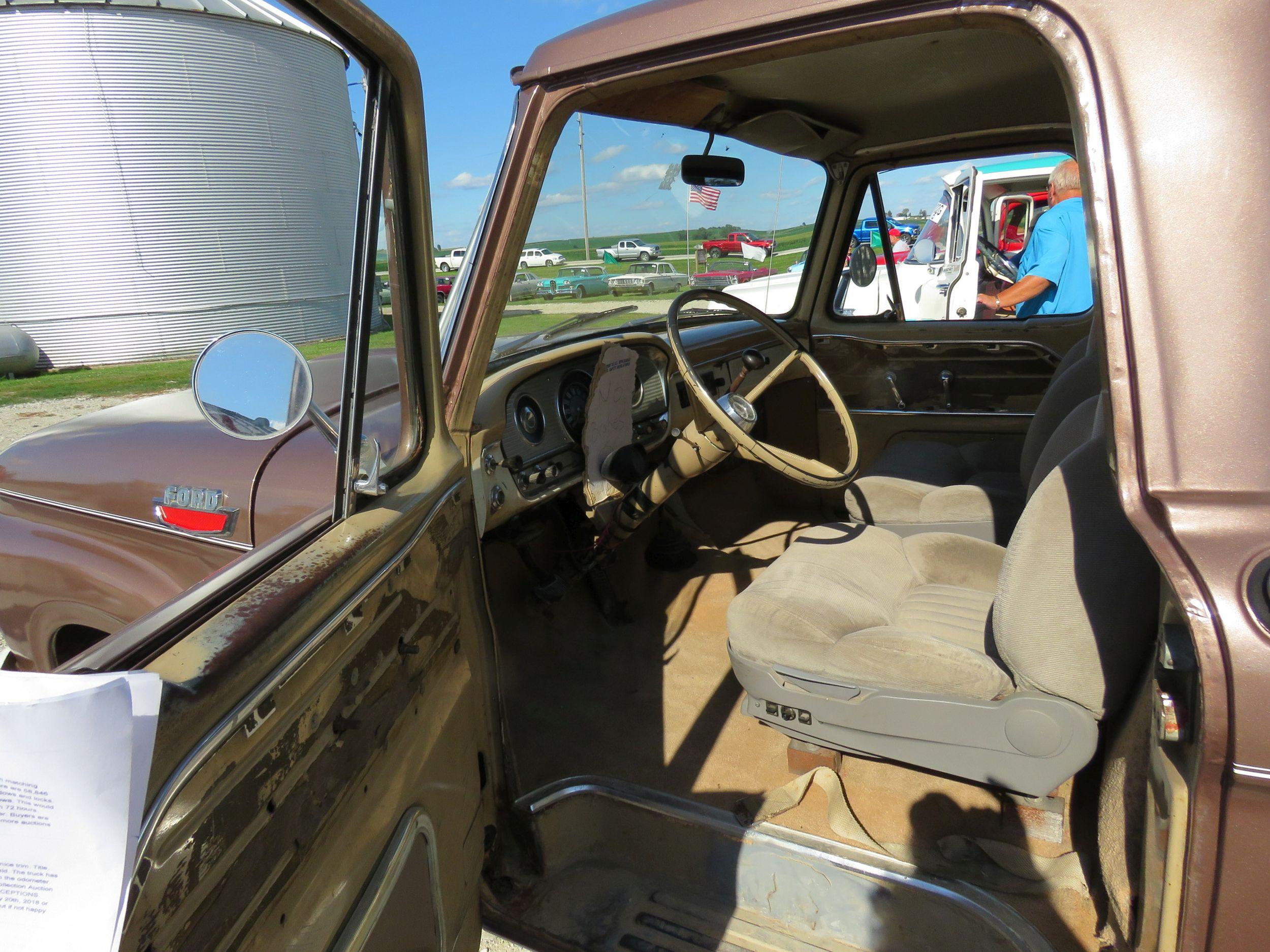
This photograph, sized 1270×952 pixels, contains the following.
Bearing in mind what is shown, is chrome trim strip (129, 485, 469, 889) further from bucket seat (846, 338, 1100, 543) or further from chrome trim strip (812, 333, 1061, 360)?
chrome trim strip (812, 333, 1061, 360)

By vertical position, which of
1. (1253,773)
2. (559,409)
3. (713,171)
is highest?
(713,171)

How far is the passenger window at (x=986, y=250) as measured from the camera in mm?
3439

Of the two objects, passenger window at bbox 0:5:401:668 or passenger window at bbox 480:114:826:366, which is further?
passenger window at bbox 480:114:826:366

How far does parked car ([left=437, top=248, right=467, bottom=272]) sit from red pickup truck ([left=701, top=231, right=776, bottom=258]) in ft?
3.98

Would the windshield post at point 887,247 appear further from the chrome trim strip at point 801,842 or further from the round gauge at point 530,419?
the chrome trim strip at point 801,842

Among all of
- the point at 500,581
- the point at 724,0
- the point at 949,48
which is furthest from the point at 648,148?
the point at 500,581

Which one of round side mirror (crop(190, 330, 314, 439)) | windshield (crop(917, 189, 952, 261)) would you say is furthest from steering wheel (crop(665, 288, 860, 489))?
windshield (crop(917, 189, 952, 261))

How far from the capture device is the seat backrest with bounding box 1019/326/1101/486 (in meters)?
2.18

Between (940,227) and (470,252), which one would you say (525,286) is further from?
(940,227)

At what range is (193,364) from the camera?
3.66 feet

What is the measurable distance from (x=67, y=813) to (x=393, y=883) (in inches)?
20.9

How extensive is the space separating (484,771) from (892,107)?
2.33 meters

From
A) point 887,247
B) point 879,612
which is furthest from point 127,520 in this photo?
point 887,247

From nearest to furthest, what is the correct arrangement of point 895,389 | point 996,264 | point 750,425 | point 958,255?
point 750,425, point 895,389, point 996,264, point 958,255
